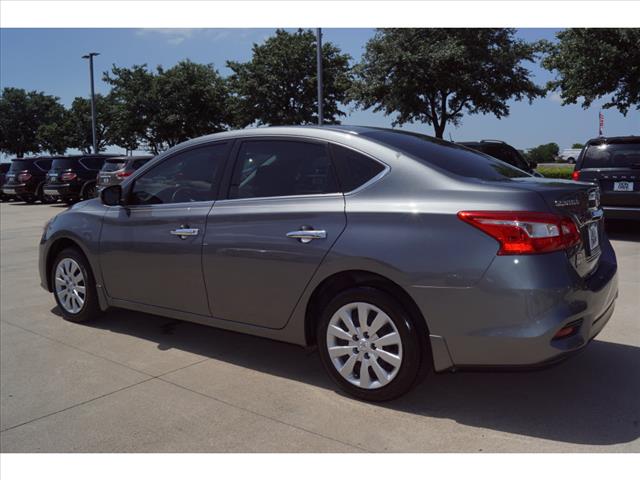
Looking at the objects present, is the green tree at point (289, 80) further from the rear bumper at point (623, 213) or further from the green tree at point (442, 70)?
the rear bumper at point (623, 213)

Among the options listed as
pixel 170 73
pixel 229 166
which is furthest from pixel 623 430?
pixel 170 73

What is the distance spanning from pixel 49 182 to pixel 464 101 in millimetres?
15439

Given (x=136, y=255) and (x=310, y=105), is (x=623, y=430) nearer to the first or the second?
(x=136, y=255)

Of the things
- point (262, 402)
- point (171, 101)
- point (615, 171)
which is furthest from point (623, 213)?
point (171, 101)

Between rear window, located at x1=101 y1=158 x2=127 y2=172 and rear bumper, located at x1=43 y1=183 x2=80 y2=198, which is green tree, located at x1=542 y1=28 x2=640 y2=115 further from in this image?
rear bumper, located at x1=43 y1=183 x2=80 y2=198

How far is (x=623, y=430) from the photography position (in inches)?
121

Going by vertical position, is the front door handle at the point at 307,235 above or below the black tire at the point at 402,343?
above

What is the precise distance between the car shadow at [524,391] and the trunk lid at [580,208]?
782 mm

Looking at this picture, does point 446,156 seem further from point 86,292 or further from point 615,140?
point 615,140

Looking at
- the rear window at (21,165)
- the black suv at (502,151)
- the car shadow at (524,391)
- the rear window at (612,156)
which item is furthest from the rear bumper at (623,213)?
the rear window at (21,165)

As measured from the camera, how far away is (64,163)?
66.5ft

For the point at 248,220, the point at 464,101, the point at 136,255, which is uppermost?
the point at 464,101

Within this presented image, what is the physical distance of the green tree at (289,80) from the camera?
2919cm

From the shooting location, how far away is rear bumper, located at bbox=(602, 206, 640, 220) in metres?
9.23
